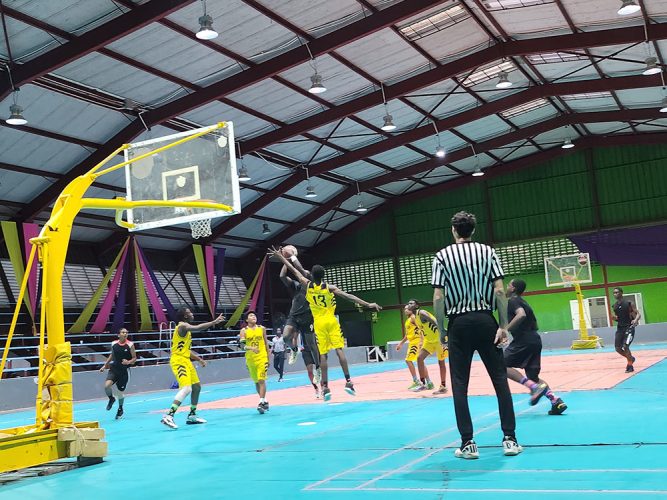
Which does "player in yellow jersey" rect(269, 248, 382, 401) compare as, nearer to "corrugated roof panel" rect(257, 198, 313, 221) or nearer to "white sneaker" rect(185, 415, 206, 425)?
"white sneaker" rect(185, 415, 206, 425)

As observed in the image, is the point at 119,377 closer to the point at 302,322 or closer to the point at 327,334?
the point at 302,322

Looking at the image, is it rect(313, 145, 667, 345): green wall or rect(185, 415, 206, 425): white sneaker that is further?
rect(313, 145, 667, 345): green wall

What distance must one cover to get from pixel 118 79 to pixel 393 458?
19367 mm

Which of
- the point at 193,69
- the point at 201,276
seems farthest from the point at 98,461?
the point at 201,276

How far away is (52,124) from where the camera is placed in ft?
83.7

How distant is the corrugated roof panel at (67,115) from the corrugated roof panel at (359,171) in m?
14.7

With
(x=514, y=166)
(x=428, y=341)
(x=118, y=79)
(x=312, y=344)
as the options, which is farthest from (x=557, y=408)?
(x=514, y=166)

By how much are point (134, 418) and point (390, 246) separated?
1327 inches

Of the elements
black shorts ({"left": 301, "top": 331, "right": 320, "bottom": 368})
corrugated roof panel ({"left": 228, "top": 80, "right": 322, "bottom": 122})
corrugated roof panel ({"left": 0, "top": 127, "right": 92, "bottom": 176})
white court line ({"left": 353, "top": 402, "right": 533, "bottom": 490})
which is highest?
corrugated roof panel ({"left": 228, "top": 80, "right": 322, "bottom": 122})

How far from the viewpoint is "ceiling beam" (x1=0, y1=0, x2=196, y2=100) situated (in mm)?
18859

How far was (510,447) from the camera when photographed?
7.34 metres

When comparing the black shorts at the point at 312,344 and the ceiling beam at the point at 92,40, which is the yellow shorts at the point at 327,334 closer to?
the black shorts at the point at 312,344

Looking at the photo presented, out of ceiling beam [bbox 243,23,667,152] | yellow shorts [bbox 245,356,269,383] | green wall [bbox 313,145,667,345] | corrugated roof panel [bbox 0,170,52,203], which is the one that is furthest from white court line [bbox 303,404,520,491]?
green wall [bbox 313,145,667,345]

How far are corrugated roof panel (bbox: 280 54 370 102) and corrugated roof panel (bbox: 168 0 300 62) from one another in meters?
1.69
